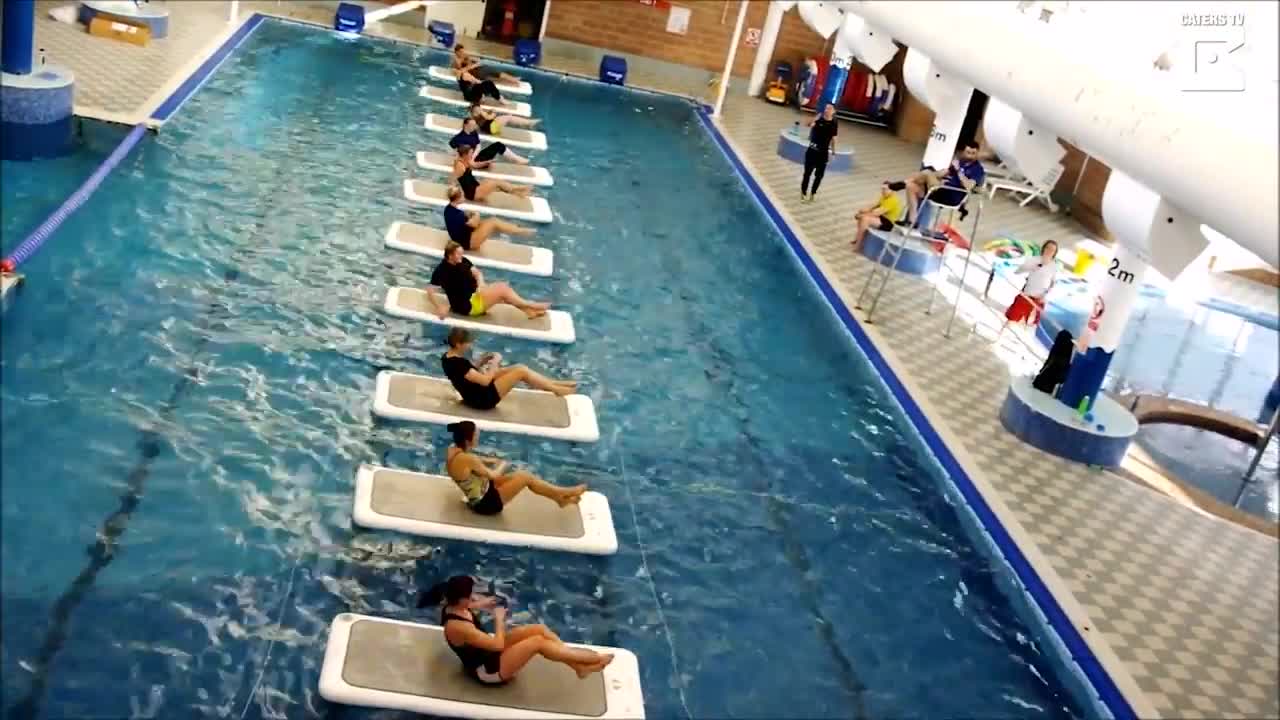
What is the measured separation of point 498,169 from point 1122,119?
31.6 feet

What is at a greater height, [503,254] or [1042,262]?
[1042,262]

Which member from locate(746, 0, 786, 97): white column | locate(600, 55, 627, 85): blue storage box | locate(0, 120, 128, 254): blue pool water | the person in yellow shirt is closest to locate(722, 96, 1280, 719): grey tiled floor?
the person in yellow shirt

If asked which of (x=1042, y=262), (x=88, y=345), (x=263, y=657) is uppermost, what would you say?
(x=1042, y=262)

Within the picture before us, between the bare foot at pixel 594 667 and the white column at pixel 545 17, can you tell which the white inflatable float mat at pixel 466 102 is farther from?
the bare foot at pixel 594 667

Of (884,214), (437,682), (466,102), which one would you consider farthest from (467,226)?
(466,102)

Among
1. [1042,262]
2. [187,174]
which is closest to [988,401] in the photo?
[1042,262]

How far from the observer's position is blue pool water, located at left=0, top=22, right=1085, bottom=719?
5.48 meters

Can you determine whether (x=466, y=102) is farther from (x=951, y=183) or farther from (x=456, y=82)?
(x=951, y=183)

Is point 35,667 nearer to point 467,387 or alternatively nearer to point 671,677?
point 671,677

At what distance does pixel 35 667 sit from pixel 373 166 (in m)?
8.95

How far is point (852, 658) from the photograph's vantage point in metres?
6.91

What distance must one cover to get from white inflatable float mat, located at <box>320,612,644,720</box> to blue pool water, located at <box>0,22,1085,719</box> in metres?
0.13

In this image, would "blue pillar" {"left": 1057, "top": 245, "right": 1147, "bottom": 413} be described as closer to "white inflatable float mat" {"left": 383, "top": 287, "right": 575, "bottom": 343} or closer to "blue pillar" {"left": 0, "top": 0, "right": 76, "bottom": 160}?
"white inflatable float mat" {"left": 383, "top": 287, "right": 575, "bottom": 343}

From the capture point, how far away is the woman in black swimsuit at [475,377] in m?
8.34
